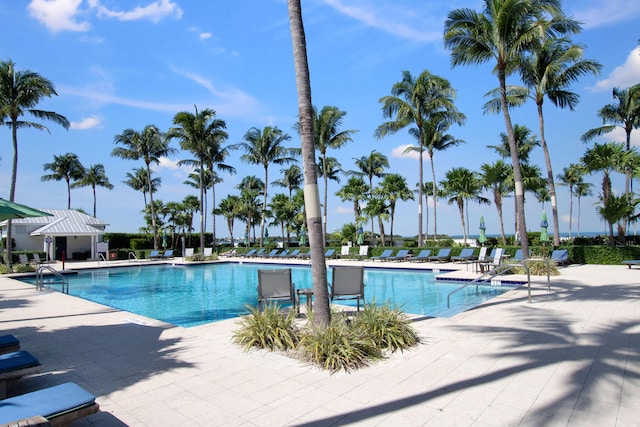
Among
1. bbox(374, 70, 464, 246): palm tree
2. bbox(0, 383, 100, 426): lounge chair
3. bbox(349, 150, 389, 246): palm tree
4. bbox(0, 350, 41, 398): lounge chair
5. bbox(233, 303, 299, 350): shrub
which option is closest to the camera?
bbox(0, 383, 100, 426): lounge chair

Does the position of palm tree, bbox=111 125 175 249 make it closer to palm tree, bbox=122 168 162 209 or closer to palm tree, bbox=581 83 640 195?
palm tree, bbox=122 168 162 209

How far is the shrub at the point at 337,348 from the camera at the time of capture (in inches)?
176

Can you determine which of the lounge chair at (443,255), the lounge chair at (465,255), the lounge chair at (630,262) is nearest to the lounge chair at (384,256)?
the lounge chair at (443,255)

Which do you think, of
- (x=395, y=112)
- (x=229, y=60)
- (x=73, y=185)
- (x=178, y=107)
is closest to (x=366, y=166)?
(x=395, y=112)

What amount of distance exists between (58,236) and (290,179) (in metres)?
22.1

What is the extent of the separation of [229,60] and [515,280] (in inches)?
397

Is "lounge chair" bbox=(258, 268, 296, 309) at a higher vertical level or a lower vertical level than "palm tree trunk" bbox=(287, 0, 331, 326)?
lower

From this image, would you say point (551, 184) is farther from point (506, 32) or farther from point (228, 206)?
point (228, 206)

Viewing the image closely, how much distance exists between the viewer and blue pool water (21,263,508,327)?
9.73m

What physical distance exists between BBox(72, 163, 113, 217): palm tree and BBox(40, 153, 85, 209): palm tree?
901 millimetres

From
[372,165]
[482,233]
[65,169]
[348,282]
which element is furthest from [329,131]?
[65,169]

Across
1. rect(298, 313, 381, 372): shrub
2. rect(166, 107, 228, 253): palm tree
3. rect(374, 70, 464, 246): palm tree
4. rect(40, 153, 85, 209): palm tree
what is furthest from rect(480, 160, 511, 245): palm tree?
rect(40, 153, 85, 209): palm tree

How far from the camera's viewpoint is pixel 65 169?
4841 centimetres

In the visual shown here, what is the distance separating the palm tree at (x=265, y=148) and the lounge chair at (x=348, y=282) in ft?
86.5
